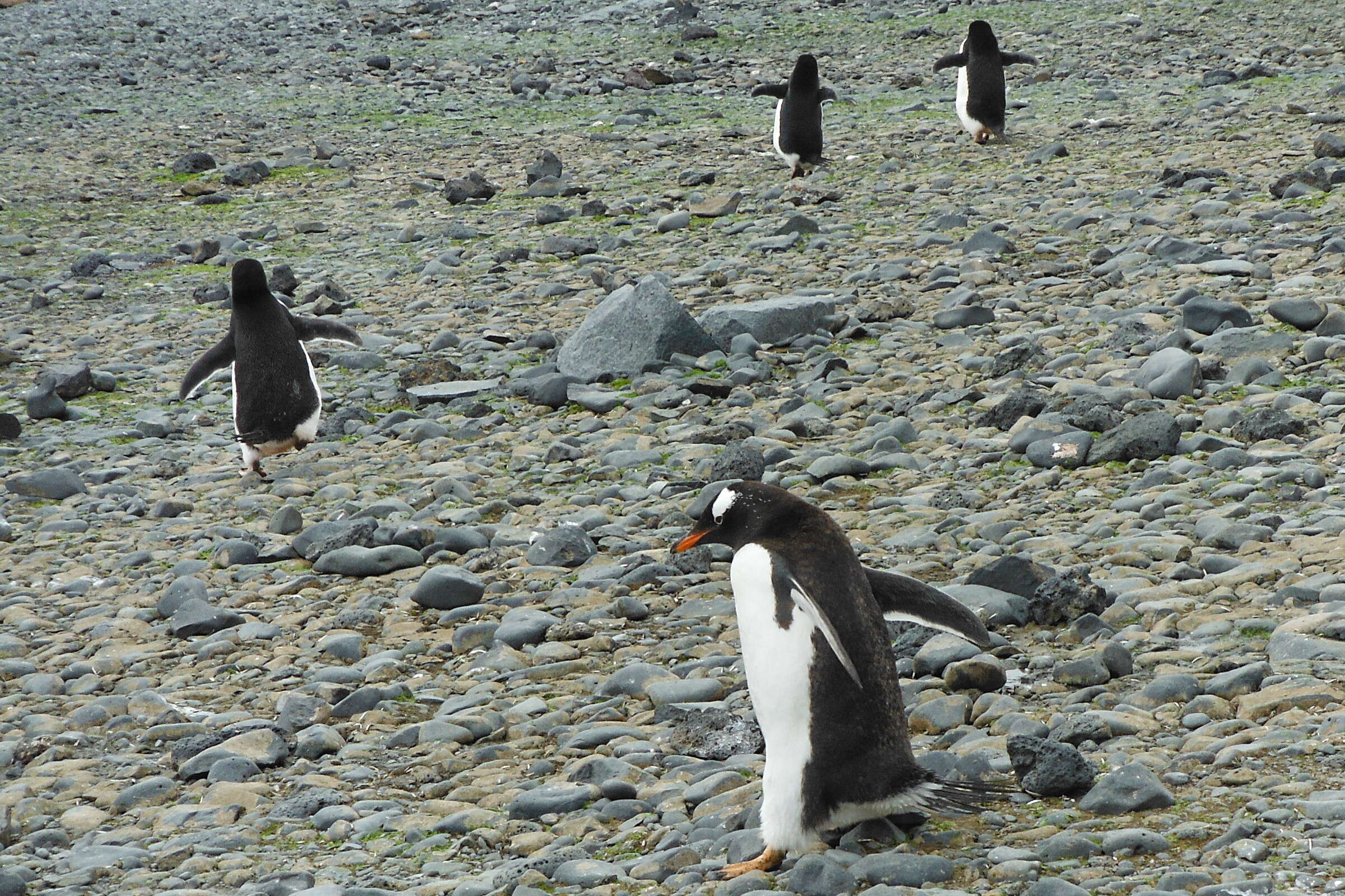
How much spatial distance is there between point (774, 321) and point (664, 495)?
73.5 inches

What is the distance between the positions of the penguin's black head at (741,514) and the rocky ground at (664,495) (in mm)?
505

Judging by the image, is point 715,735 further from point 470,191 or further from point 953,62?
point 953,62

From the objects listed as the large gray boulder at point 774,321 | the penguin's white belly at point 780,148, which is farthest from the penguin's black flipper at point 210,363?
the penguin's white belly at point 780,148

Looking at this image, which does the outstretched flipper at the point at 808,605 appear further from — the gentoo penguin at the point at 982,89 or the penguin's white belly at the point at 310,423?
the gentoo penguin at the point at 982,89

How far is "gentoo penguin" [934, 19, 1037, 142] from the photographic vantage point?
10688 mm

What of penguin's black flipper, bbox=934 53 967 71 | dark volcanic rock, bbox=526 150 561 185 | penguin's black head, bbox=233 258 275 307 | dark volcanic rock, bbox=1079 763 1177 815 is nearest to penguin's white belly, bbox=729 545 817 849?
dark volcanic rock, bbox=1079 763 1177 815

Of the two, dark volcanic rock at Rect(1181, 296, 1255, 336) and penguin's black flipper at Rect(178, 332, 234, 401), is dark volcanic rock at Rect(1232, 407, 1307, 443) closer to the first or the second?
dark volcanic rock at Rect(1181, 296, 1255, 336)

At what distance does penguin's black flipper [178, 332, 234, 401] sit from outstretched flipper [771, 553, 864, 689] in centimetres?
438

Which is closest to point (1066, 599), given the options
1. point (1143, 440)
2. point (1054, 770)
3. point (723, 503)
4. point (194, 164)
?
point (1054, 770)

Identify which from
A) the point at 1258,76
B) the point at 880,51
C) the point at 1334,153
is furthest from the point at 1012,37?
the point at 1334,153

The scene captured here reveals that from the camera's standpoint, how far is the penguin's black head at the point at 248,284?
Answer: 6395 millimetres

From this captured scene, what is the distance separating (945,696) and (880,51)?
13.1 meters

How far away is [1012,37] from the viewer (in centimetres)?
1492

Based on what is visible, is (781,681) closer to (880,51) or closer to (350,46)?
(880,51)
